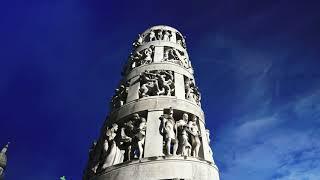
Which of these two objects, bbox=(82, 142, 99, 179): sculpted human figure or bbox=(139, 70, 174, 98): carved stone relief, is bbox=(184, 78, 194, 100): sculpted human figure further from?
bbox=(82, 142, 99, 179): sculpted human figure

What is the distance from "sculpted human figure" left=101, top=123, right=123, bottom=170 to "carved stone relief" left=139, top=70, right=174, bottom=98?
2.03 meters

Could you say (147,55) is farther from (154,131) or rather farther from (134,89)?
(154,131)

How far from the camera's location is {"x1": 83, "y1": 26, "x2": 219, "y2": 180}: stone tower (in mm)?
9719

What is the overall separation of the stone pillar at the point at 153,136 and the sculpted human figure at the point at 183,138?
0.68 m

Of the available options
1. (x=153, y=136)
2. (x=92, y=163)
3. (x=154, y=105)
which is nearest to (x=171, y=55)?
(x=154, y=105)

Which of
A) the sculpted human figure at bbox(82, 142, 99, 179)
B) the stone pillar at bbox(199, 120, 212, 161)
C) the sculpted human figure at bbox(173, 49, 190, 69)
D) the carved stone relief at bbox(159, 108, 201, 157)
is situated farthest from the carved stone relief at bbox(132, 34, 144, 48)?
the carved stone relief at bbox(159, 108, 201, 157)

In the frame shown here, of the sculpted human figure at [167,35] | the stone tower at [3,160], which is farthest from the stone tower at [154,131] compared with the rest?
the stone tower at [3,160]

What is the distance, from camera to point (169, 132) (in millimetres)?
10703

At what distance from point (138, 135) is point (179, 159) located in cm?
163

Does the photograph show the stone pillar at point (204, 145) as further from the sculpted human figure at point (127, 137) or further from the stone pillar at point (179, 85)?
the sculpted human figure at point (127, 137)

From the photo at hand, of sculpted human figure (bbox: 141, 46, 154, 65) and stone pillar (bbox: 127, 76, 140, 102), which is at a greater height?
sculpted human figure (bbox: 141, 46, 154, 65)

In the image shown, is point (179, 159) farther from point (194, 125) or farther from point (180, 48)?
point (180, 48)

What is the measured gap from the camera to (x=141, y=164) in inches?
380

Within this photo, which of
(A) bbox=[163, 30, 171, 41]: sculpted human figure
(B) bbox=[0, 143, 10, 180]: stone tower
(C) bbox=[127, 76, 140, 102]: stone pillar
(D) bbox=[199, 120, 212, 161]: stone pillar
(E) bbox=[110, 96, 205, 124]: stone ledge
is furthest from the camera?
(B) bbox=[0, 143, 10, 180]: stone tower
